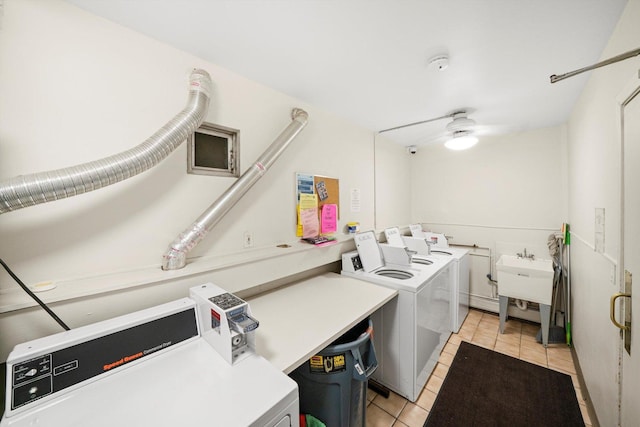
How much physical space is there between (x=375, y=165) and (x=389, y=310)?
5.71 feet

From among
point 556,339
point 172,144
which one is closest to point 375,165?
point 172,144

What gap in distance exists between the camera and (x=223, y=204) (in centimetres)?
142

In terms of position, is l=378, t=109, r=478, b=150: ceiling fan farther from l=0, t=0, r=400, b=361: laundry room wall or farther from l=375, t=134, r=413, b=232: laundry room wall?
l=0, t=0, r=400, b=361: laundry room wall

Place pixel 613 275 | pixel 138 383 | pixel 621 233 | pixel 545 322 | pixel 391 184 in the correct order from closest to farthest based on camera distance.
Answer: pixel 138 383, pixel 621 233, pixel 613 275, pixel 545 322, pixel 391 184

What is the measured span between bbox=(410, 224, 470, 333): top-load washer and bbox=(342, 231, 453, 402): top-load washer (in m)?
0.43

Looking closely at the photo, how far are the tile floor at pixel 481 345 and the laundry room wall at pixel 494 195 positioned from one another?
325 millimetres

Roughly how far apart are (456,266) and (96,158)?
9.94ft

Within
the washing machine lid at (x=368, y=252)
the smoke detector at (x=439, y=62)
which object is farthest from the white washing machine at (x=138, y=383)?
the smoke detector at (x=439, y=62)

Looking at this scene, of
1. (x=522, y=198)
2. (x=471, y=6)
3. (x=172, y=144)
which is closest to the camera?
(x=471, y=6)

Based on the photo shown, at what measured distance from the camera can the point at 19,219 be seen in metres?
0.95

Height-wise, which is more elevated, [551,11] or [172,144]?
[551,11]

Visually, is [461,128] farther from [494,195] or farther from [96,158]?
[96,158]

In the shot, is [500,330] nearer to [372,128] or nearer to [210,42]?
[372,128]

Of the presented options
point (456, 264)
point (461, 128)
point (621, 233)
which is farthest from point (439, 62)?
point (456, 264)
